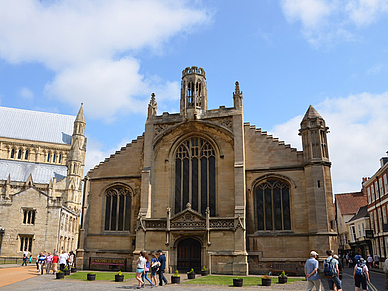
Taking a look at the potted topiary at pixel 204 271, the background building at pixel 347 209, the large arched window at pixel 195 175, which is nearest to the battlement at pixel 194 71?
the large arched window at pixel 195 175

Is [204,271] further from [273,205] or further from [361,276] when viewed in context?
[361,276]

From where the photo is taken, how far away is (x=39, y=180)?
67375 millimetres

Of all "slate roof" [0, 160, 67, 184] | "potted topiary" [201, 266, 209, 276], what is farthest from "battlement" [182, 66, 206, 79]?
"slate roof" [0, 160, 67, 184]

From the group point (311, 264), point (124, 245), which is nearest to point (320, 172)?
point (311, 264)

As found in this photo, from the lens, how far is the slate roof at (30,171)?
66438 millimetres

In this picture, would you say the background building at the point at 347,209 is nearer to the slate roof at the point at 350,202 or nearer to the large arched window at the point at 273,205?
the slate roof at the point at 350,202

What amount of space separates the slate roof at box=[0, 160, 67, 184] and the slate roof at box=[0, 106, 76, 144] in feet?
22.7

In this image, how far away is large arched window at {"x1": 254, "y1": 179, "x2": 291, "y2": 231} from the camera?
27.1 m

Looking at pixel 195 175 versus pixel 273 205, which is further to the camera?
pixel 195 175

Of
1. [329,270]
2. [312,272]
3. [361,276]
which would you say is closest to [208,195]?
[361,276]

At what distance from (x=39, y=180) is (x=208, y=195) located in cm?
5013

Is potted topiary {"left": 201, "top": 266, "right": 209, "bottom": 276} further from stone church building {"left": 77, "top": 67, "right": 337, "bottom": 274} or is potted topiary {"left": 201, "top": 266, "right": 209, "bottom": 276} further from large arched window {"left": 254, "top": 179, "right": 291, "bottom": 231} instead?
large arched window {"left": 254, "top": 179, "right": 291, "bottom": 231}

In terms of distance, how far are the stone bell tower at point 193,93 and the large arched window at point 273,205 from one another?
8.37m

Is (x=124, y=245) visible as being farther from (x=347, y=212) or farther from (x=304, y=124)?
(x=347, y=212)
